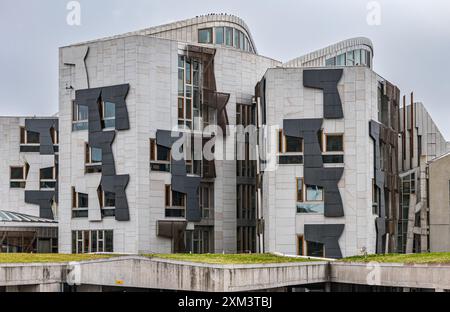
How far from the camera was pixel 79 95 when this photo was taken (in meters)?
53.8

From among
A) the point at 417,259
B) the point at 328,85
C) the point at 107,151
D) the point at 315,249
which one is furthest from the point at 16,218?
the point at 417,259

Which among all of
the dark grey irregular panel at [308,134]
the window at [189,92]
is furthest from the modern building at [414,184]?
the window at [189,92]

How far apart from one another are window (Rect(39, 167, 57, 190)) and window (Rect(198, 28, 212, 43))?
20.3 meters

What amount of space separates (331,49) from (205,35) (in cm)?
1829

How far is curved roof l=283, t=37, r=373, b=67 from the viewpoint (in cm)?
7000

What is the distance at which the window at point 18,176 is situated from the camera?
70925 mm

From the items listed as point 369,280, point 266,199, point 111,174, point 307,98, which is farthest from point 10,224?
point 369,280

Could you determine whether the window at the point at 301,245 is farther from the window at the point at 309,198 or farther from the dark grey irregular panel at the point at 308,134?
the dark grey irregular panel at the point at 308,134

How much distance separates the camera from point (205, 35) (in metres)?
59.8

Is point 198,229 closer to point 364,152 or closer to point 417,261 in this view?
point 364,152

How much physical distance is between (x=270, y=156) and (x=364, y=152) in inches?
240

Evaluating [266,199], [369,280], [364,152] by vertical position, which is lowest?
[369,280]

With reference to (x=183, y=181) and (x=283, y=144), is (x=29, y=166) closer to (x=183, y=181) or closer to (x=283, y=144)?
(x=183, y=181)

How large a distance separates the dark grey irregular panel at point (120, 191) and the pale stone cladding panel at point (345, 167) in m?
9.36
